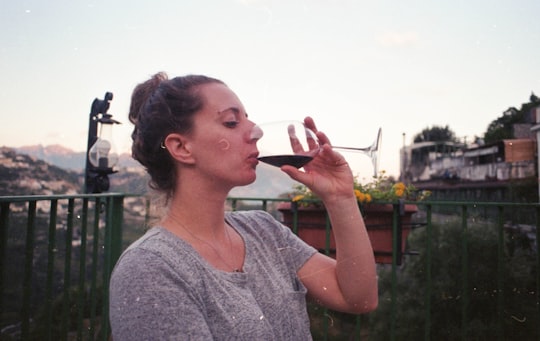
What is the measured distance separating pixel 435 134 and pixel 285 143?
6968cm

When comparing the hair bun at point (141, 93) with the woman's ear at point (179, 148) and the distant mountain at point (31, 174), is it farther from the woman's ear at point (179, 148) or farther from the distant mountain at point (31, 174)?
the distant mountain at point (31, 174)

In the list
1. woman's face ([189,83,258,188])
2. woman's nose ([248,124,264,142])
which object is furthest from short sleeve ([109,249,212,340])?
woman's nose ([248,124,264,142])

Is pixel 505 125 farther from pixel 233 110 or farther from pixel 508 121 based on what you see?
pixel 233 110

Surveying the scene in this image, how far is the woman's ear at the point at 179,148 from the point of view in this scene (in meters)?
1.16

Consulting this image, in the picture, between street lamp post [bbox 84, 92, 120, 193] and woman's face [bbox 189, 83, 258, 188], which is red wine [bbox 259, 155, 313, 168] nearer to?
woman's face [bbox 189, 83, 258, 188]

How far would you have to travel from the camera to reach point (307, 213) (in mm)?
2863

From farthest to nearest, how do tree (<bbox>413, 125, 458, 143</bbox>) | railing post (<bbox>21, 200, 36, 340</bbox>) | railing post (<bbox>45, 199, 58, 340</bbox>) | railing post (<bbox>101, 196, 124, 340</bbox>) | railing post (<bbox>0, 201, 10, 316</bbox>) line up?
tree (<bbox>413, 125, 458, 143</bbox>)
railing post (<bbox>101, 196, 124, 340</bbox>)
railing post (<bbox>45, 199, 58, 340</bbox>)
railing post (<bbox>21, 200, 36, 340</bbox>)
railing post (<bbox>0, 201, 10, 316</bbox>)

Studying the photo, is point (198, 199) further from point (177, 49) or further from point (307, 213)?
point (307, 213)

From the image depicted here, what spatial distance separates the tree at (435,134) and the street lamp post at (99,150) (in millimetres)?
64575

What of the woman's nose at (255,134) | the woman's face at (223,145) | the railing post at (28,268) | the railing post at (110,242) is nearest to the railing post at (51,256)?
the railing post at (28,268)

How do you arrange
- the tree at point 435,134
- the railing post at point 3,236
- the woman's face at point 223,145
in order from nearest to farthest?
the woman's face at point 223,145, the railing post at point 3,236, the tree at point 435,134

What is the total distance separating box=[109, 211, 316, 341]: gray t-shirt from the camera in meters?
0.83

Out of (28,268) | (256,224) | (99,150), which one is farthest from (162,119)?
(99,150)

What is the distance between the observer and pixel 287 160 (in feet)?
3.98
